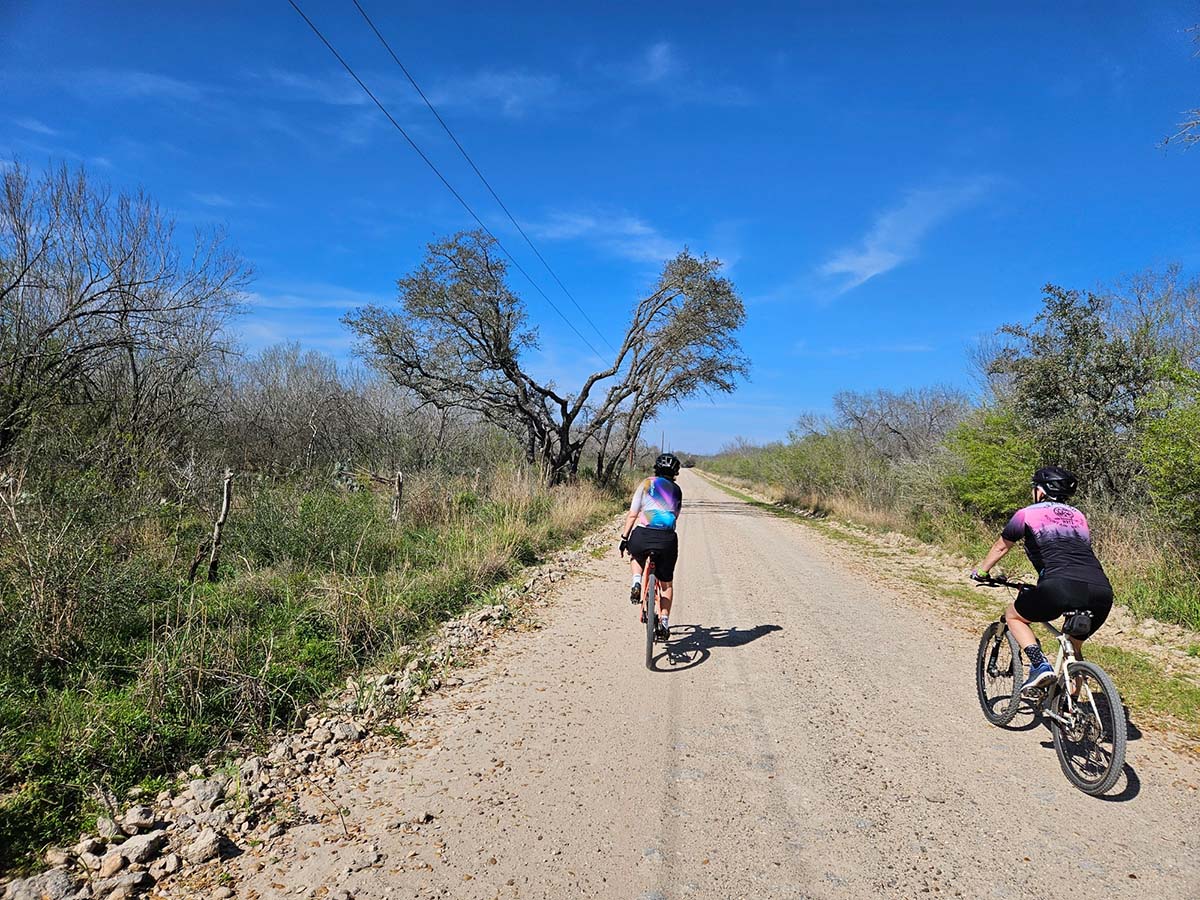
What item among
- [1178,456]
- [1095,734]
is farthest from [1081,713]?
[1178,456]

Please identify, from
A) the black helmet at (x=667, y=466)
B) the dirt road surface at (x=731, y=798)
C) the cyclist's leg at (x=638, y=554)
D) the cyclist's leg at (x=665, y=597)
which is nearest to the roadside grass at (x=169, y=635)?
the dirt road surface at (x=731, y=798)

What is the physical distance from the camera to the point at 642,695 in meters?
4.68

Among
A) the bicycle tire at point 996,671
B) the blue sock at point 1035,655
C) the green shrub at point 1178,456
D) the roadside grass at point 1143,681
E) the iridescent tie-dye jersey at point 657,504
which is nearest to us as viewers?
the blue sock at point 1035,655

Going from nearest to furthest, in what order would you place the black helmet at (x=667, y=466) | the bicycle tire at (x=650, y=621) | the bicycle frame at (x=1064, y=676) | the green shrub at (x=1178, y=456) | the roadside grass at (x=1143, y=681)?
the bicycle frame at (x=1064, y=676), the roadside grass at (x=1143, y=681), the bicycle tire at (x=650, y=621), the black helmet at (x=667, y=466), the green shrub at (x=1178, y=456)

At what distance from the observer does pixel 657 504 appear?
5.62 metres

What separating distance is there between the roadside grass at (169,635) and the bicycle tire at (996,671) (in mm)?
4933

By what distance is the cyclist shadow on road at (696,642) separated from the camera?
17.9 feet

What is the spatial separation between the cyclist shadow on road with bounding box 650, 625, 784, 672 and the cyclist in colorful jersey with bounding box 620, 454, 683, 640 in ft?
0.92

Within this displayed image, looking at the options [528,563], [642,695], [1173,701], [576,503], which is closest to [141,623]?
[642,695]

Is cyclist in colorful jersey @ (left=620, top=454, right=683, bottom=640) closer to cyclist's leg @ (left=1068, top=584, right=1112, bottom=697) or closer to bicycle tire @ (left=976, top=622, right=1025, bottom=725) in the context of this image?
bicycle tire @ (left=976, top=622, right=1025, bottom=725)

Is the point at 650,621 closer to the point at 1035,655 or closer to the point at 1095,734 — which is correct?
the point at 1035,655

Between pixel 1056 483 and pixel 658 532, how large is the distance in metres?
3.01

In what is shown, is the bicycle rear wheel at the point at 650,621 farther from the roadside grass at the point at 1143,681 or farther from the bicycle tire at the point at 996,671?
the roadside grass at the point at 1143,681

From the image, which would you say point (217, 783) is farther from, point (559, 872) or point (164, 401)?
point (164, 401)
